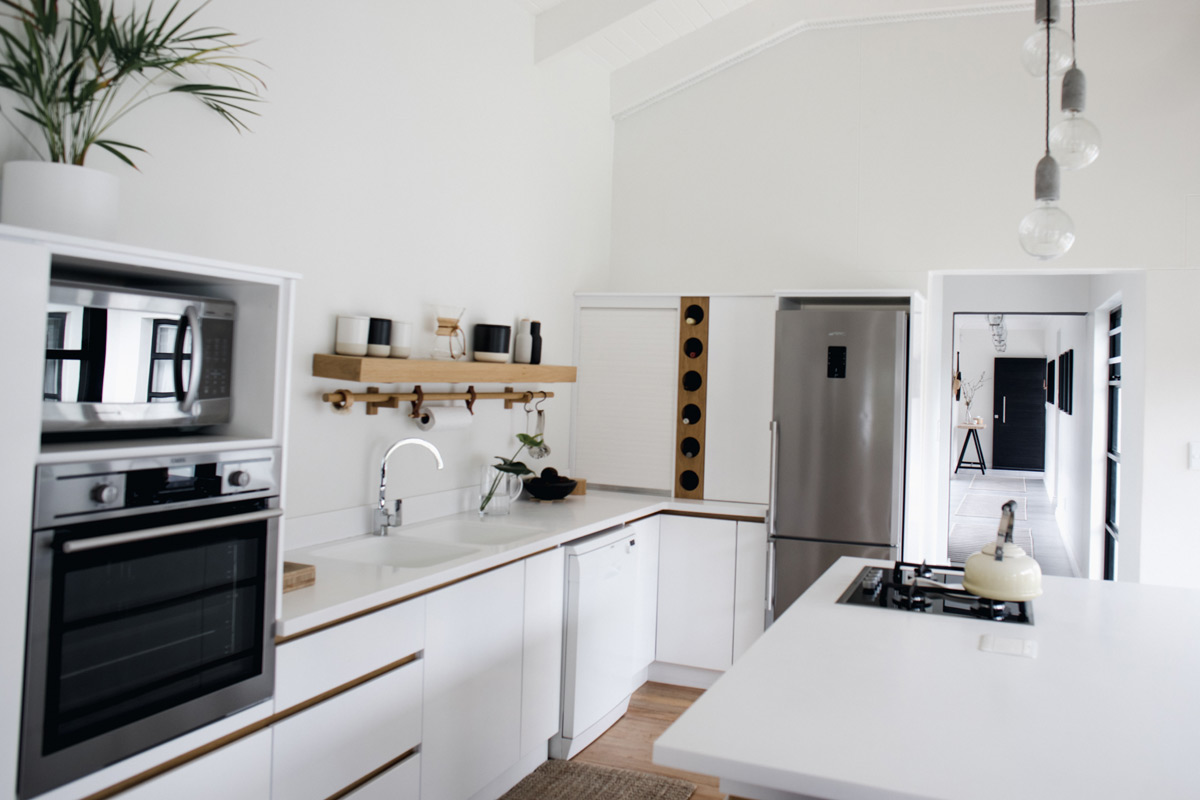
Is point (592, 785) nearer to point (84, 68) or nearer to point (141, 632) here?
point (141, 632)

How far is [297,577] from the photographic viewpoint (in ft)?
7.62

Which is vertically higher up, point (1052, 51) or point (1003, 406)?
point (1052, 51)

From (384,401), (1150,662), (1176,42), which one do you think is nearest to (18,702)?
(384,401)

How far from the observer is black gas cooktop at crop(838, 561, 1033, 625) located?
232 centimetres

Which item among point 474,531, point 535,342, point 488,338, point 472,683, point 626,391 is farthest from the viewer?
point 626,391

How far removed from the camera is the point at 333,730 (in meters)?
2.19

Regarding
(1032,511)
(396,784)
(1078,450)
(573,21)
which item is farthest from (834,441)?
(1032,511)

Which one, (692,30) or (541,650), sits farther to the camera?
(692,30)

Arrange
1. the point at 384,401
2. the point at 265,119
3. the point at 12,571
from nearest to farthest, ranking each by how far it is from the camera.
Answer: the point at 12,571
the point at 265,119
the point at 384,401

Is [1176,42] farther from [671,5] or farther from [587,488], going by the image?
[587,488]

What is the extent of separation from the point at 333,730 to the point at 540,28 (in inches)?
127

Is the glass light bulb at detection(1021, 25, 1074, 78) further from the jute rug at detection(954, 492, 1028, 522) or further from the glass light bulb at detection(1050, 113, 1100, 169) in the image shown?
the jute rug at detection(954, 492, 1028, 522)

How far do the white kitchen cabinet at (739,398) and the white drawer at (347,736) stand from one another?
90.8 inches

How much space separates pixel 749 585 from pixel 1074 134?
2.65 m
